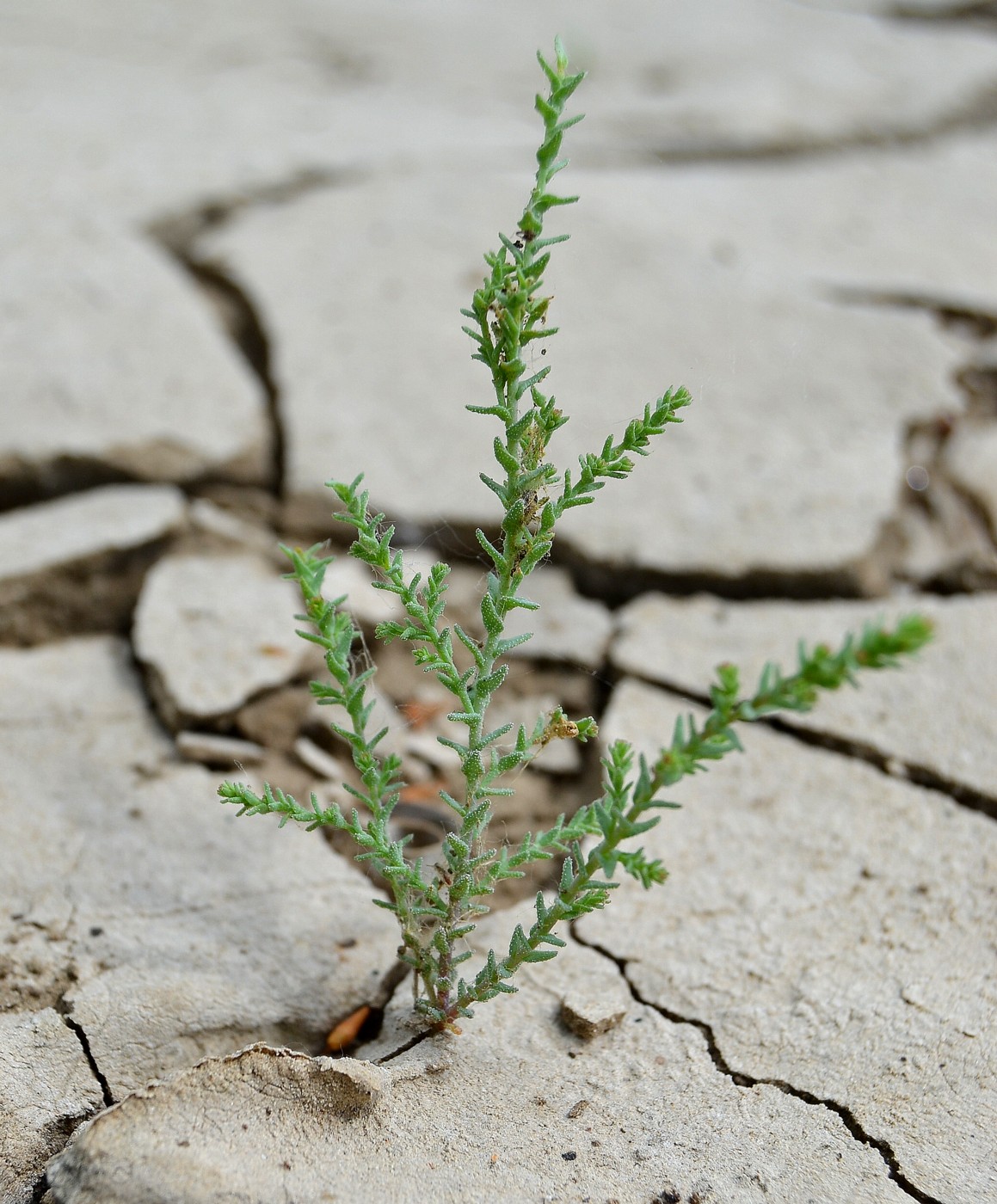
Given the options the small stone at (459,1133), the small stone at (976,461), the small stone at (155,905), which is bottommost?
the small stone at (155,905)

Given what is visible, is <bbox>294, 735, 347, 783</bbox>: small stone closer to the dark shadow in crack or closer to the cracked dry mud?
the cracked dry mud

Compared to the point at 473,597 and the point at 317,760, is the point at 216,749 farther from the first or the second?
the point at 473,597

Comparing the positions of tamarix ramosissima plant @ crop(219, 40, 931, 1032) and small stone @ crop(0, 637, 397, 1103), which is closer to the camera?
tamarix ramosissima plant @ crop(219, 40, 931, 1032)

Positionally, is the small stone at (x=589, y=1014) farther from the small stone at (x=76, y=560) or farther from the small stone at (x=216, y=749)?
the small stone at (x=76, y=560)

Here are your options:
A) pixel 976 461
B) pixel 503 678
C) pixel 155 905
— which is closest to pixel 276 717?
pixel 155 905

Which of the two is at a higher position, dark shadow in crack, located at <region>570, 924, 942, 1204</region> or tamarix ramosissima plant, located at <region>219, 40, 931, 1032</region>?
tamarix ramosissima plant, located at <region>219, 40, 931, 1032</region>

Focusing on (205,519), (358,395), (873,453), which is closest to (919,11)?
(873,453)

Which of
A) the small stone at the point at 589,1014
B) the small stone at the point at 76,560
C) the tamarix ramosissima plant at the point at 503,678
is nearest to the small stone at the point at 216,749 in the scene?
the small stone at the point at 76,560

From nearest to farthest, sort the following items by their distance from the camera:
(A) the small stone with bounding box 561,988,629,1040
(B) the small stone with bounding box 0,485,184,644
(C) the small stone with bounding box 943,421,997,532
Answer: (A) the small stone with bounding box 561,988,629,1040, (B) the small stone with bounding box 0,485,184,644, (C) the small stone with bounding box 943,421,997,532

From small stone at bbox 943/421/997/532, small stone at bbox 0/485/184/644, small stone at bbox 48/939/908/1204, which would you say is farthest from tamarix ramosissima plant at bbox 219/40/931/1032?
small stone at bbox 943/421/997/532
